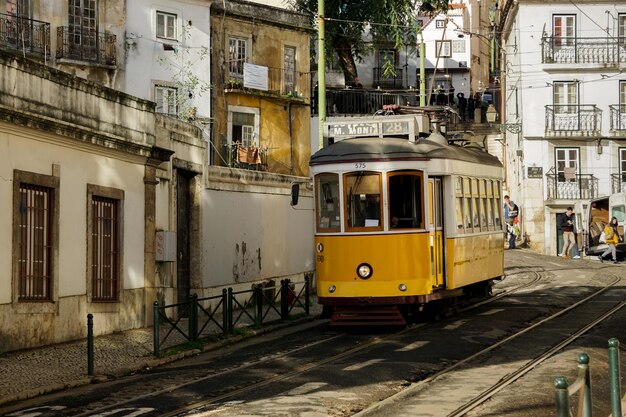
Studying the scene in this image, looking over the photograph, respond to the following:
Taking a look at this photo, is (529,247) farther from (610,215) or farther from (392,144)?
(392,144)

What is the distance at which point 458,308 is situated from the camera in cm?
2577

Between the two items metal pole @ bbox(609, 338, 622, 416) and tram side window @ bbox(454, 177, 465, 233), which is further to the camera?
tram side window @ bbox(454, 177, 465, 233)

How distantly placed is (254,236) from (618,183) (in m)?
28.4

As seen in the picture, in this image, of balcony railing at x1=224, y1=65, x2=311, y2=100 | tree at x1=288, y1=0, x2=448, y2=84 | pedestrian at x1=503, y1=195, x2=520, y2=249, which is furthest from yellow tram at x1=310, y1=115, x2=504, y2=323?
tree at x1=288, y1=0, x2=448, y2=84

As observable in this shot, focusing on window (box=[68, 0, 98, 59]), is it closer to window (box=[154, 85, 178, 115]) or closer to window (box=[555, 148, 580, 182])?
window (box=[154, 85, 178, 115])

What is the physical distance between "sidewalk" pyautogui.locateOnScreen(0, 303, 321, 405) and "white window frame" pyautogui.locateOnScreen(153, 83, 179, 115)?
19.2m

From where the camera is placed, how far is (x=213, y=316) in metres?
24.5

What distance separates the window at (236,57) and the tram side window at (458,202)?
850 inches

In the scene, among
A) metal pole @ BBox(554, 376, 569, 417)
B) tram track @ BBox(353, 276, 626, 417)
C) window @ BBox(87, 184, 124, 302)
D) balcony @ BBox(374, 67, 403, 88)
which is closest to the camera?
metal pole @ BBox(554, 376, 569, 417)

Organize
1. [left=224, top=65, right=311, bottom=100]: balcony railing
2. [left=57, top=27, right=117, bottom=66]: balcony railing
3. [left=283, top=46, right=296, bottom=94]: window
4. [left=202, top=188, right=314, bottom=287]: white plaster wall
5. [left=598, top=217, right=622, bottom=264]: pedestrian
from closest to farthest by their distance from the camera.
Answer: [left=202, top=188, right=314, bottom=287]: white plaster wall
[left=57, top=27, right=117, bottom=66]: balcony railing
[left=224, top=65, right=311, bottom=100]: balcony railing
[left=598, top=217, right=622, bottom=264]: pedestrian
[left=283, top=46, right=296, bottom=94]: window

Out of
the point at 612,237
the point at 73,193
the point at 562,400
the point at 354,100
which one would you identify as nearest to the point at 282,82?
the point at 354,100

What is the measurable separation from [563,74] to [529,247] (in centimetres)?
794

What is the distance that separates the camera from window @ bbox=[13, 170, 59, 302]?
19.9 metres

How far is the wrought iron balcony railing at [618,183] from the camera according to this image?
55125mm
